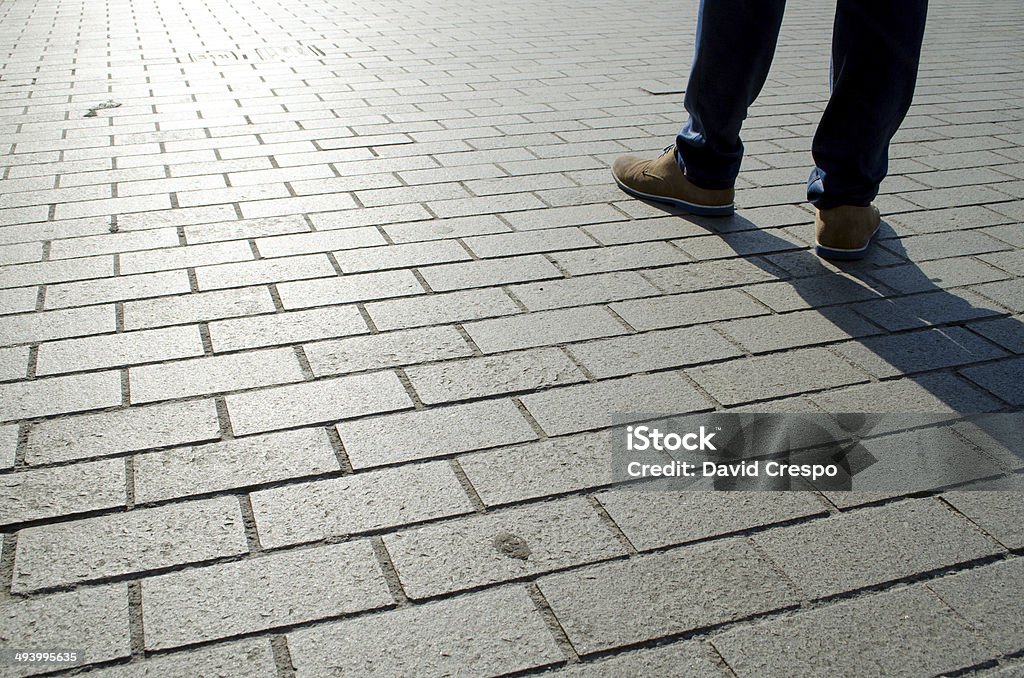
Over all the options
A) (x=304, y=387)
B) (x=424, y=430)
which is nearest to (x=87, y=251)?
(x=304, y=387)

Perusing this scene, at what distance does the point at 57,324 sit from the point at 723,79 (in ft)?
7.76

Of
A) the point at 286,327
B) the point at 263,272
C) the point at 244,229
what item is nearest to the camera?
the point at 286,327

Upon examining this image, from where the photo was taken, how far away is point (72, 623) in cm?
173

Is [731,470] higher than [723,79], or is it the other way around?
[723,79]

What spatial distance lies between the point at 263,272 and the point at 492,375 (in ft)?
3.36

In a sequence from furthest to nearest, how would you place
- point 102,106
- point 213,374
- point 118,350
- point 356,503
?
1. point 102,106
2. point 118,350
3. point 213,374
4. point 356,503

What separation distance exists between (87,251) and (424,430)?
172cm

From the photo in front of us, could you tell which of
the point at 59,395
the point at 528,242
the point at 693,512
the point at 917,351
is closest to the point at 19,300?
the point at 59,395

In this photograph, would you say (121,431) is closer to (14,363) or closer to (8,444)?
(8,444)

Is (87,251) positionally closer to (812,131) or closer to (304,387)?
(304,387)

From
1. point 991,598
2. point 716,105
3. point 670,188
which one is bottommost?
point 991,598

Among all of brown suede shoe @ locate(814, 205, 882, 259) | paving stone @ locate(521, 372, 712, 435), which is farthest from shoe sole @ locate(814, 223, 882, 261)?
paving stone @ locate(521, 372, 712, 435)

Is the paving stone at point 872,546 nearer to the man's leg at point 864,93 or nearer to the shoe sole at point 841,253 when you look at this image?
the shoe sole at point 841,253

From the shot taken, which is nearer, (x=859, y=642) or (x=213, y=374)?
(x=859, y=642)
